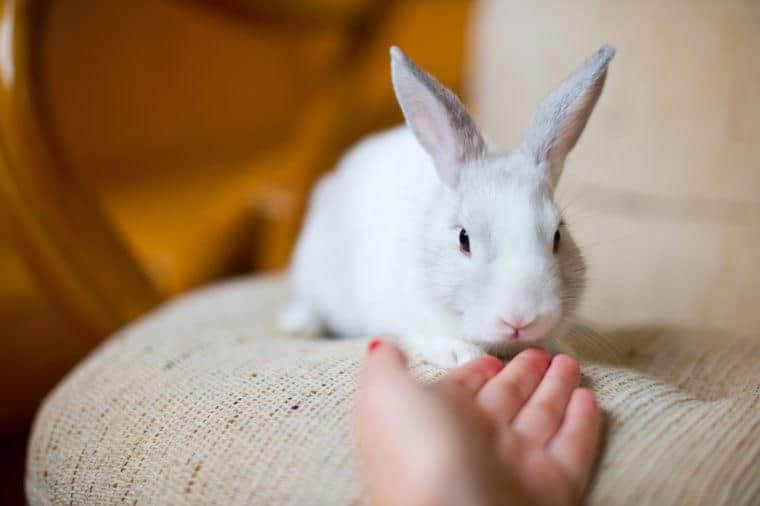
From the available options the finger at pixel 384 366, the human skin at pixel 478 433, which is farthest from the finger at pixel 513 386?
the finger at pixel 384 366

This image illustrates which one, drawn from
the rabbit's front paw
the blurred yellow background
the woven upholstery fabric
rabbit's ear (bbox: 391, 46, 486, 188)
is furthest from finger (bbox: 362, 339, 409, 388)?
the blurred yellow background

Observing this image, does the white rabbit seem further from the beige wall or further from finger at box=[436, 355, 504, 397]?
the beige wall

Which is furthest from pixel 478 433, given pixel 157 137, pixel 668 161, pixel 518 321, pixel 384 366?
pixel 157 137

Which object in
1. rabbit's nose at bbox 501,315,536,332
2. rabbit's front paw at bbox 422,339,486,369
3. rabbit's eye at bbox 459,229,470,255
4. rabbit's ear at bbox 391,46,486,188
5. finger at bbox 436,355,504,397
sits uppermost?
rabbit's ear at bbox 391,46,486,188

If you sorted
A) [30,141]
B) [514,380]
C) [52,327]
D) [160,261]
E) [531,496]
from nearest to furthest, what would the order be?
[531,496], [514,380], [30,141], [52,327], [160,261]

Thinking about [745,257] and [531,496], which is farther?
[745,257]

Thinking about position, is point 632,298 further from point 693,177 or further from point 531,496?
point 531,496

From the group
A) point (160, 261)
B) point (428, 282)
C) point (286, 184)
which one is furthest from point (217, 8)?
point (428, 282)
